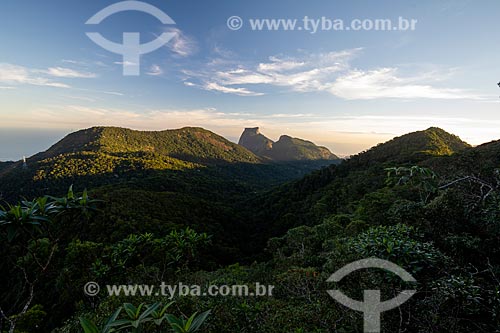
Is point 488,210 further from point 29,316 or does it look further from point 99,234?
point 99,234

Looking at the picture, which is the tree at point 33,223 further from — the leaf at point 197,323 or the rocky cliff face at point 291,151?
the rocky cliff face at point 291,151

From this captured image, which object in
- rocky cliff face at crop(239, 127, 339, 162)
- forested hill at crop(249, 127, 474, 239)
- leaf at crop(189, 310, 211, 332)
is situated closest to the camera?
leaf at crop(189, 310, 211, 332)

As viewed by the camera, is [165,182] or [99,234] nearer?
[99,234]

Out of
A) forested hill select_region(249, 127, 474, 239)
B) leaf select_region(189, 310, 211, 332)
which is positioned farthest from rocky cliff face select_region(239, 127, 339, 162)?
leaf select_region(189, 310, 211, 332)

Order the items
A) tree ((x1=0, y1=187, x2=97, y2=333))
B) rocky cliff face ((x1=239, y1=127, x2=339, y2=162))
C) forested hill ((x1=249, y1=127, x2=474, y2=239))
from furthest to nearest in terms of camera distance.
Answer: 1. rocky cliff face ((x1=239, y1=127, x2=339, y2=162))
2. forested hill ((x1=249, y1=127, x2=474, y2=239))
3. tree ((x1=0, y1=187, x2=97, y2=333))

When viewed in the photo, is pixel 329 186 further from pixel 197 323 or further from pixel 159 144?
pixel 159 144

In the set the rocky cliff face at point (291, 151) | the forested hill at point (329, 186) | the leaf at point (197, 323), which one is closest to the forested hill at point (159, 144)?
the rocky cliff face at point (291, 151)

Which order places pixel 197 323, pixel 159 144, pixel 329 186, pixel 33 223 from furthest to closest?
pixel 159 144 → pixel 329 186 → pixel 33 223 → pixel 197 323

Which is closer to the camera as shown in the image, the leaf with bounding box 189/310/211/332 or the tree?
the leaf with bounding box 189/310/211/332

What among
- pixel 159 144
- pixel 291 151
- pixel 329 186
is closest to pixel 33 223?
pixel 329 186

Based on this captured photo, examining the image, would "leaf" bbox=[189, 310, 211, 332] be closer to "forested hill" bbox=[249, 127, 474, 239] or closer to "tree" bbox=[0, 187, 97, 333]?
"tree" bbox=[0, 187, 97, 333]

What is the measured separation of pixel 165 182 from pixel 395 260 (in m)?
49.7

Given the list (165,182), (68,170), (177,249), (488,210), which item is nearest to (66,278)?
(177,249)

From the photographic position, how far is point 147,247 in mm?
5117
